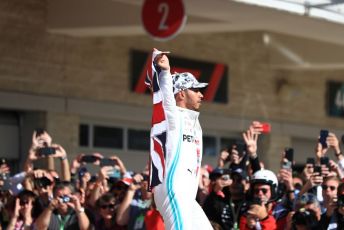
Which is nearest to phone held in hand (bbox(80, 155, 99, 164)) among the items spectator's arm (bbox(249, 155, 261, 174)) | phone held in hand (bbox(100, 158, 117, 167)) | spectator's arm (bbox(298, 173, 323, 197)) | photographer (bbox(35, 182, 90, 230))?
phone held in hand (bbox(100, 158, 117, 167))

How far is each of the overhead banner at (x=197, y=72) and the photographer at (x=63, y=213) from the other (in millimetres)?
8135

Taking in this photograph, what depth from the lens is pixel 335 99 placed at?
77.9 feet

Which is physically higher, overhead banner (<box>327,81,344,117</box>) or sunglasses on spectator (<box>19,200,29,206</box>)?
overhead banner (<box>327,81,344,117</box>)

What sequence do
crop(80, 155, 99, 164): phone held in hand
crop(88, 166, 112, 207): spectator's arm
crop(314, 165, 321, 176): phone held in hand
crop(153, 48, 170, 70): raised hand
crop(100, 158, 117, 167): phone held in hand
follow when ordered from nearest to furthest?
crop(153, 48, 170, 70): raised hand
crop(314, 165, 321, 176): phone held in hand
crop(88, 166, 112, 207): spectator's arm
crop(100, 158, 117, 167): phone held in hand
crop(80, 155, 99, 164): phone held in hand

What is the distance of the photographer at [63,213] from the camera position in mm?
10945

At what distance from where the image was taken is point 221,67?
21047 mm

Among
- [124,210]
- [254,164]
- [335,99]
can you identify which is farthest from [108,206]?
[335,99]

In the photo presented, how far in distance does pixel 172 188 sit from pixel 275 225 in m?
2.09

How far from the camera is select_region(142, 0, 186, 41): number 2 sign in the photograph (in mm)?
15773

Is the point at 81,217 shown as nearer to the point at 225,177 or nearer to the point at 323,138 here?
the point at 225,177

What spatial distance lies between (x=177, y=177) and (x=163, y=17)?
791cm

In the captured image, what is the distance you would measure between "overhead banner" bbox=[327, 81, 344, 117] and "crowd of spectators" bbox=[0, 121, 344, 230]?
36.1ft

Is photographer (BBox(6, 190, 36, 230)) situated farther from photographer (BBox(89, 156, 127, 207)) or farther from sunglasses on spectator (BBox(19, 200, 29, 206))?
photographer (BBox(89, 156, 127, 207))

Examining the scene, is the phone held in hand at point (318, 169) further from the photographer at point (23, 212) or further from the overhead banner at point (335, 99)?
the overhead banner at point (335, 99)
